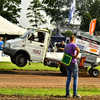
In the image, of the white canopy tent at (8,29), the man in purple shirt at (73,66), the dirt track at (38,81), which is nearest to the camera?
the man in purple shirt at (73,66)

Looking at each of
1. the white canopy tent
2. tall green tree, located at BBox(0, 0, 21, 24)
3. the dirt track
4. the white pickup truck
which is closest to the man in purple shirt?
the dirt track

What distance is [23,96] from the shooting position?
8.41 m

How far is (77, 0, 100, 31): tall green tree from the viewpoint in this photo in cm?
6297

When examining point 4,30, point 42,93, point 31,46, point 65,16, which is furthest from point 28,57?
point 65,16

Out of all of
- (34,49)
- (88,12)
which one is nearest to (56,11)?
(88,12)

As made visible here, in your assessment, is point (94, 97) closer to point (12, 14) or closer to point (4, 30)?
point (4, 30)

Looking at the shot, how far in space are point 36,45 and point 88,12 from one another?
166ft

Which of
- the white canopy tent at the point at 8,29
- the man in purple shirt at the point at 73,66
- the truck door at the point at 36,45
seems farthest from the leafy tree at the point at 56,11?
the man in purple shirt at the point at 73,66

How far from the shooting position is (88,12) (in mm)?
65125

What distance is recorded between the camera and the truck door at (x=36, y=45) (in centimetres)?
1589

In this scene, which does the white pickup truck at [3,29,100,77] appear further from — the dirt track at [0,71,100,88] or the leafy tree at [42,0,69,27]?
the leafy tree at [42,0,69,27]

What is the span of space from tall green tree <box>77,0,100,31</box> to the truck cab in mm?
47688

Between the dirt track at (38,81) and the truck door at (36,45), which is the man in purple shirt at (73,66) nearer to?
the dirt track at (38,81)

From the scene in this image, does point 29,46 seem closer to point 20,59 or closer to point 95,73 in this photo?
point 20,59
